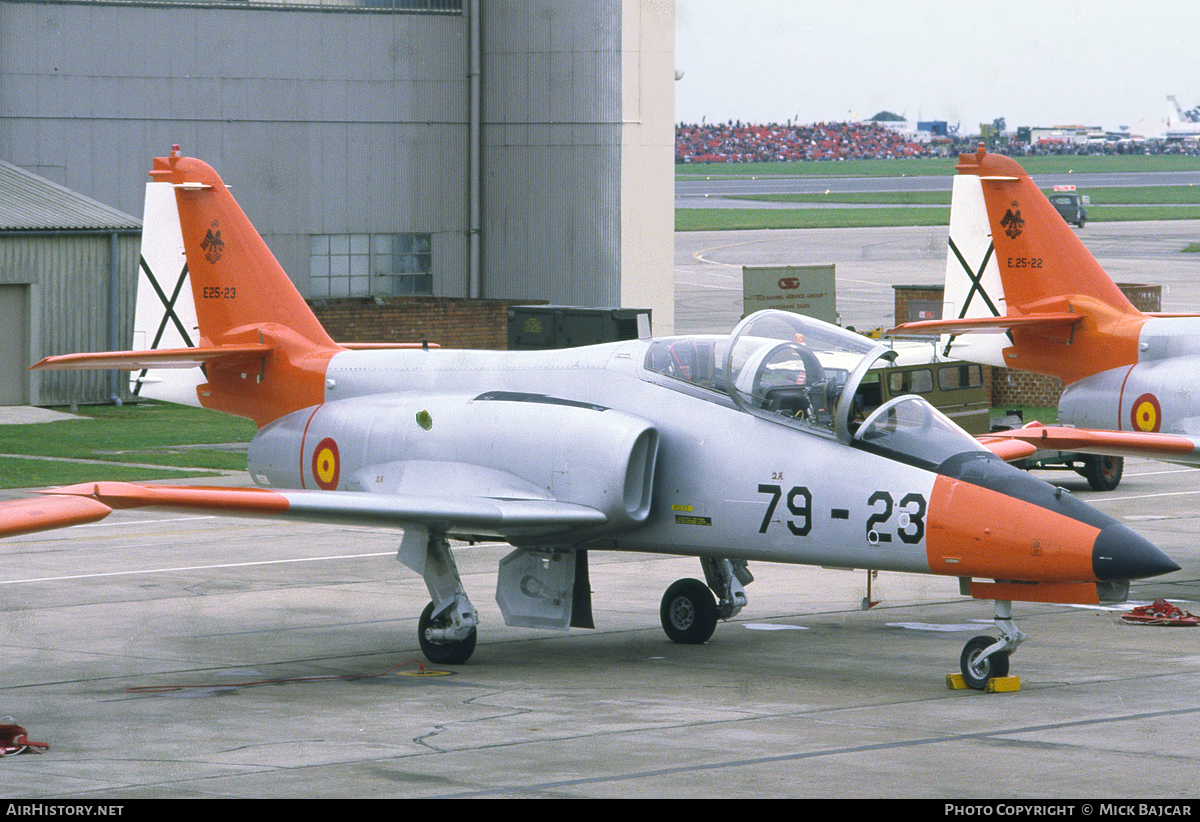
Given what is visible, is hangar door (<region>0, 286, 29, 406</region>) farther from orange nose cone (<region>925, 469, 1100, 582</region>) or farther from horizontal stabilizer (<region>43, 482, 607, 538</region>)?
orange nose cone (<region>925, 469, 1100, 582</region>)

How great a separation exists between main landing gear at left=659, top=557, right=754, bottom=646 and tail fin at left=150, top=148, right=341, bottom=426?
12.6 ft

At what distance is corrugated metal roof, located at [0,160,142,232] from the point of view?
33.6 meters

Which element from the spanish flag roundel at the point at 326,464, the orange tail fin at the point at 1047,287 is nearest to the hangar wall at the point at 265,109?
the orange tail fin at the point at 1047,287

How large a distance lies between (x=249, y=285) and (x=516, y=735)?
741cm

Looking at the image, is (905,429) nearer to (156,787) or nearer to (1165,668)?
(1165,668)

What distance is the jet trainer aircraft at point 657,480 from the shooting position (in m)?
12.4

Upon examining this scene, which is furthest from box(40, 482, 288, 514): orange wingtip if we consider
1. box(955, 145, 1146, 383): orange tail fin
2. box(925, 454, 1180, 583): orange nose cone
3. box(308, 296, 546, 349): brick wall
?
box(308, 296, 546, 349): brick wall

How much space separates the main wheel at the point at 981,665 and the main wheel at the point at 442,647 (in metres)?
4.01

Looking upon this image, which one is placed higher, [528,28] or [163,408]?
[528,28]

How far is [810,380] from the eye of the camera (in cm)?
1337

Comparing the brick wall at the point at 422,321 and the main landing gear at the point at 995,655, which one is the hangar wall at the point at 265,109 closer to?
the brick wall at the point at 422,321

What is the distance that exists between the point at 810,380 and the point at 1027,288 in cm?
914
